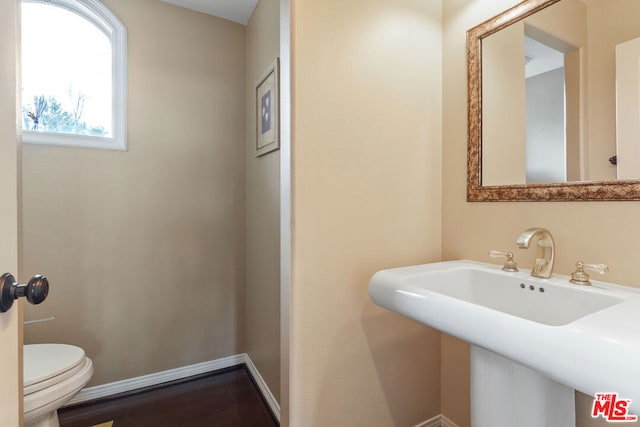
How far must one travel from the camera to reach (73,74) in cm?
191

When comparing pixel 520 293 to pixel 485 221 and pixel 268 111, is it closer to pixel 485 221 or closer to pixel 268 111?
pixel 485 221

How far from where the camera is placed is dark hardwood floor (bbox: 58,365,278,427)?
1688 mm

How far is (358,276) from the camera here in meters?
1.28

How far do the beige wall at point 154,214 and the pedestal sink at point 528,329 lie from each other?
5.15 feet

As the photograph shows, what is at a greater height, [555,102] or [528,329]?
[555,102]

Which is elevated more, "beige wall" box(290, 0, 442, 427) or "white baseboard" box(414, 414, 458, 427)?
"beige wall" box(290, 0, 442, 427)

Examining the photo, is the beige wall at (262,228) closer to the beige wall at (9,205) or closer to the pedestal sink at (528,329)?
the pedestal sink at (528,329)

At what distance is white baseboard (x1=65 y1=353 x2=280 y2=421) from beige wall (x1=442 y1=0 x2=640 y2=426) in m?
1.06

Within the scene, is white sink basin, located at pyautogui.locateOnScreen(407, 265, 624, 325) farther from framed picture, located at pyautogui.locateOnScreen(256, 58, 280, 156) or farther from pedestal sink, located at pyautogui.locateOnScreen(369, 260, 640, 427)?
framed picture, located at pyautogui.locateOnScreen(256, 58, 280, 156)

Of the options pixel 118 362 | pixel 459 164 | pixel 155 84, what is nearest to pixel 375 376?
pixel 459 164

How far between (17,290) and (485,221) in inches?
60.0

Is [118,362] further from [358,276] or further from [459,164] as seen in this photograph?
[459,164]

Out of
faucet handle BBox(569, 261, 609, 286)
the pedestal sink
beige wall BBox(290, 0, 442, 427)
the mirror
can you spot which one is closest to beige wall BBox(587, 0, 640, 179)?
the mirror

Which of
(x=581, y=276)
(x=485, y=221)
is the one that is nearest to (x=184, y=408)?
(x=485, y=221)
